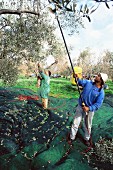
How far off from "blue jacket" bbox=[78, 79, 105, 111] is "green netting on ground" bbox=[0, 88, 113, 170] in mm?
1322

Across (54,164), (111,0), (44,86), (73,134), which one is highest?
(111,0)

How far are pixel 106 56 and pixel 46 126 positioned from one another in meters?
39.9

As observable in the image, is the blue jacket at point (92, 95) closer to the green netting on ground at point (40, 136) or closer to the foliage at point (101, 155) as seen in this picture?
the foliage at point (101, 155)

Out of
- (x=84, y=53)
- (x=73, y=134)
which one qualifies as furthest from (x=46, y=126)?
(x=84, y=53)

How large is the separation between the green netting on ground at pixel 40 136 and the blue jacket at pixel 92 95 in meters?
1.32

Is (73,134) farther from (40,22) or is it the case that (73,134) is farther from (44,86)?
(40,22)

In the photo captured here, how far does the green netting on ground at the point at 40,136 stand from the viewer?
7391 millimetres

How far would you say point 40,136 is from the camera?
28.6 ft

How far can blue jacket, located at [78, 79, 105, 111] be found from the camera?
7727 millimetres

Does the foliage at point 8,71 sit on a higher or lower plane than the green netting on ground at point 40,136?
higher

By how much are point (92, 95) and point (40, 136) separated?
2.19 meters

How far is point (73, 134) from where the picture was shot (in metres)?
8.25

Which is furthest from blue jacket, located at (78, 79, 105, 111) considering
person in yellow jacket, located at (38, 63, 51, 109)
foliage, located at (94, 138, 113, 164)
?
person in yellow jacket, located at (38, 63, 51, 109)

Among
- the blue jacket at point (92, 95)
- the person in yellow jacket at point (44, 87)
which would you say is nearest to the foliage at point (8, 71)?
the person in yellow jacket at point (44, 87)
